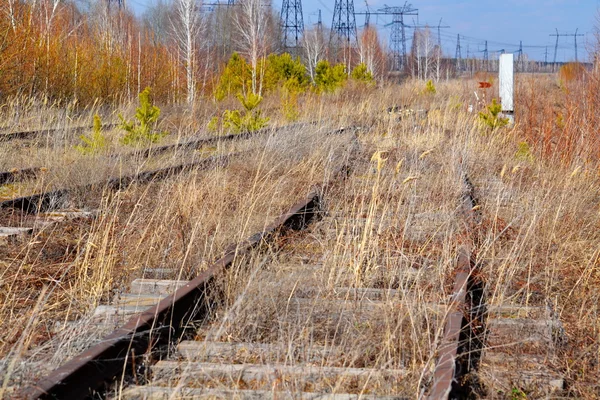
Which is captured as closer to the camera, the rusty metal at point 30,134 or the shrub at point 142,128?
the rusty metal at point 30,134

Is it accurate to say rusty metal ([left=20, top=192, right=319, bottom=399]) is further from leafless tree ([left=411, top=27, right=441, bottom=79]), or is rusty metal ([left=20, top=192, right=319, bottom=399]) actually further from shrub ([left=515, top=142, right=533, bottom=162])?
leafless tree ([left=411, top=27, right=441, bottom=79])

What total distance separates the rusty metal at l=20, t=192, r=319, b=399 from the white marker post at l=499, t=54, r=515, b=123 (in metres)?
10.4

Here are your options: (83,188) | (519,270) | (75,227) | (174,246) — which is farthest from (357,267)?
(83,188)

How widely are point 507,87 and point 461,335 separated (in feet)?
36.8

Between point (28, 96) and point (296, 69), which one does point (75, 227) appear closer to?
point (28, 96)

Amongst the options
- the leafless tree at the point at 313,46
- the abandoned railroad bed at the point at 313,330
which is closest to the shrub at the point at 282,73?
the leafless tree at the point at 313,46

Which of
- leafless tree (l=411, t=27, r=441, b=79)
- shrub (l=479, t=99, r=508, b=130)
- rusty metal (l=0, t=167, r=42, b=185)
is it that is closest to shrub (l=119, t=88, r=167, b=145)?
rusty metal (l=0, t=167, r=42, b=185)

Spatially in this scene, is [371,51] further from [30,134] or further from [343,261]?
[343,261]

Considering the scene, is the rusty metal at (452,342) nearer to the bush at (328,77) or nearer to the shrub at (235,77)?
the shrub at (235,77)

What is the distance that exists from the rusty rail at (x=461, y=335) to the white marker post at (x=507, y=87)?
964 cm

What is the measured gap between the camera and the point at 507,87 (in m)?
13.5

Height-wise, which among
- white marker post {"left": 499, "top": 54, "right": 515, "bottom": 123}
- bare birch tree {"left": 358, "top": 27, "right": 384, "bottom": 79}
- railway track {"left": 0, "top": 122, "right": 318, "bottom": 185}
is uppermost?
bare birch tree {"left": 358, "top": 27, "right": 384, "bottom": 79}

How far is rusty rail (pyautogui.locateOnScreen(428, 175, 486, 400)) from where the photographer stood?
257 centimetres

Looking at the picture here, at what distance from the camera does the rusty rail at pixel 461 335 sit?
2.57 metres
